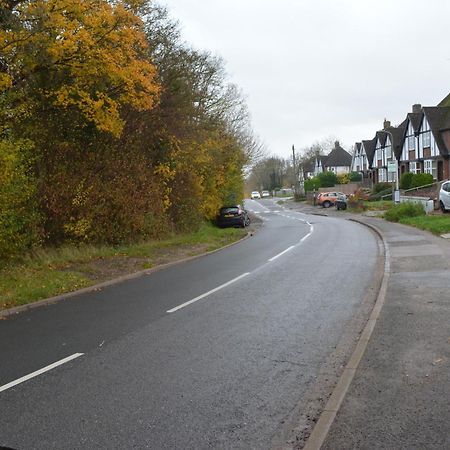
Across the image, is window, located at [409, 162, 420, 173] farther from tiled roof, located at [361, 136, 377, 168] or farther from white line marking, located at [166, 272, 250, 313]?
white line marking, located at [166, 272, 250, 313]

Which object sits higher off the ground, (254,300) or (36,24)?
(36,24)

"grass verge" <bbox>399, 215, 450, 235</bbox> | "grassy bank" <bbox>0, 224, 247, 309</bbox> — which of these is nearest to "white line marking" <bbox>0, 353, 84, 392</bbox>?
"grassy bank" <bbox>0, 224, 247, 309</bbox>

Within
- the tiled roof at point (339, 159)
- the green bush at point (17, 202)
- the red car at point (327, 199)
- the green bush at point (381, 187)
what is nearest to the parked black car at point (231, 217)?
the green bush at point (17, 202)

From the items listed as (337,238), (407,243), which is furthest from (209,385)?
(337,238)

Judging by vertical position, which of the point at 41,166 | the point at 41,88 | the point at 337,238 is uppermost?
the point at 41,88

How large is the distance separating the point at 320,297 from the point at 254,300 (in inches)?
50.9

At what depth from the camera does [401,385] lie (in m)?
5.27

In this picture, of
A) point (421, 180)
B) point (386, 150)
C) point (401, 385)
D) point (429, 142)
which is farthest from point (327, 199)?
point (401, 385)

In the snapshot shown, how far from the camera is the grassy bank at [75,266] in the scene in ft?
37.8

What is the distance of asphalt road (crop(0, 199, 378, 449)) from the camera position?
4539 millimetres

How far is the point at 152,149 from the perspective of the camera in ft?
74.5

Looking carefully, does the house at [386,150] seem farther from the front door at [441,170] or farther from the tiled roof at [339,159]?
the tiled roof at [339,159]

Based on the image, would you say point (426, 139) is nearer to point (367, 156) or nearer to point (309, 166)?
point (367, 156)

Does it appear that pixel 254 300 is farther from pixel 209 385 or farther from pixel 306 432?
pixel 306 432
